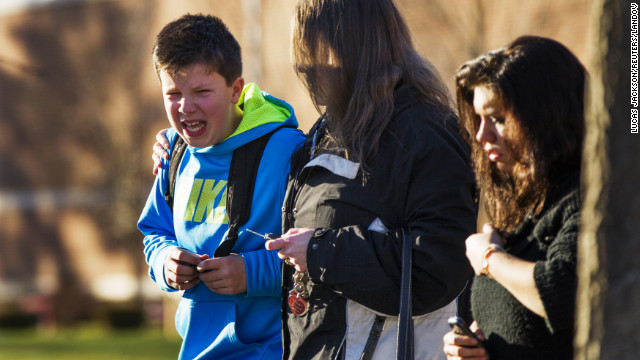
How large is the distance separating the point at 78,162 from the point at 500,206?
2549 cm

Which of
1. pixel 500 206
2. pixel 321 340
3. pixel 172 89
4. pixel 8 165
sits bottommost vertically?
pixel 8 165

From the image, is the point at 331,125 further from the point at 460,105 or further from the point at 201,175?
the point at 201,175

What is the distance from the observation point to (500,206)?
108 inches

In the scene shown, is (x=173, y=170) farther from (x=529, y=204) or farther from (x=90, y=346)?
(x=90, y=346)

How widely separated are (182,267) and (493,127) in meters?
1.35

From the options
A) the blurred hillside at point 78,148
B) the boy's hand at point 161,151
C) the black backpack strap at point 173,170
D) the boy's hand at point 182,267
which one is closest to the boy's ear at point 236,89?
the black backpack strap at point 173,170

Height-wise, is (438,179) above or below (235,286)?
above

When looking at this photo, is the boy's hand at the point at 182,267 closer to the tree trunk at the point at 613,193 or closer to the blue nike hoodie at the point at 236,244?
the blue nike hoodie at the point at 236,244

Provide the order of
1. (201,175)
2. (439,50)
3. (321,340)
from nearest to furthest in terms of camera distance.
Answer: (321,340) → (201,175) → (439,50)

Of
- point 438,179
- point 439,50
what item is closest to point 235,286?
point 438,179

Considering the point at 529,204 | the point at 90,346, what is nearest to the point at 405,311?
the point at 529,204

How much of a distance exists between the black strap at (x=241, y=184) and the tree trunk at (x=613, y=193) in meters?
1.65

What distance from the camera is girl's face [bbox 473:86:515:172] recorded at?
103 inches

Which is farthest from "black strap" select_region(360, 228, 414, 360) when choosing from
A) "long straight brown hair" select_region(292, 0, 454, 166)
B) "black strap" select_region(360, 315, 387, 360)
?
"long straight brown hair" select_region(292, 0, 454, 166)
